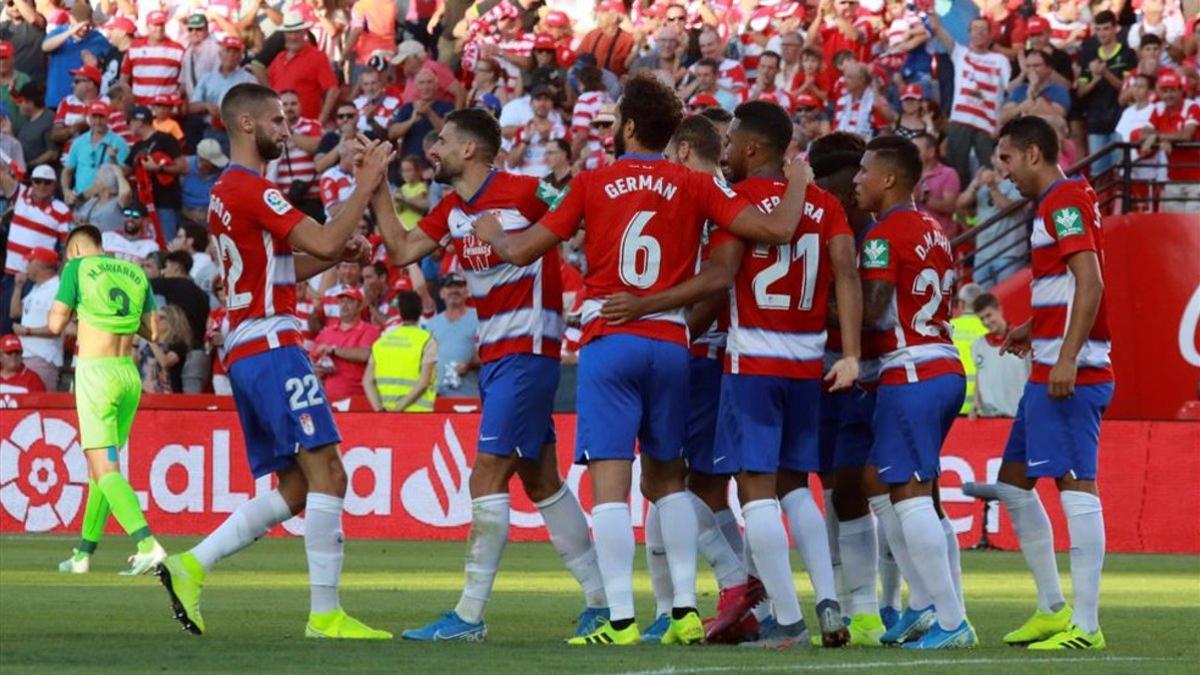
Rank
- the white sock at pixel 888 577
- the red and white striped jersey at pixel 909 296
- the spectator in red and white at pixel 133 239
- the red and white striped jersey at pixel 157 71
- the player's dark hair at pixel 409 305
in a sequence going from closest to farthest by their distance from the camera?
the red and white striped jersey at pixel 909 296, the white sock at pixel 888 577, the player's dark hair at pixel 409 305, the spectator in red and white at pixel 133 239, the red and white striped jersey at pixel 157 71

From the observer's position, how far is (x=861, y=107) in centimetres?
2439

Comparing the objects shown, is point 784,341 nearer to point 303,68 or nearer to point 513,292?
point 513,292

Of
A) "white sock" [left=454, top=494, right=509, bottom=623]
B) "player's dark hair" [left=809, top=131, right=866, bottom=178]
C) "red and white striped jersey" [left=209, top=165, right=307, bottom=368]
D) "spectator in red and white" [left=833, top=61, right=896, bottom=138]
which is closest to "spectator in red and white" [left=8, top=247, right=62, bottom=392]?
"spectator in red and white" [left=833, top=61, right=896, bottom=138]

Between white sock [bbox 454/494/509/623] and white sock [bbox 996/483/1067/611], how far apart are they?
2451 mm

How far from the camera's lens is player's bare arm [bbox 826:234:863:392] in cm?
1048

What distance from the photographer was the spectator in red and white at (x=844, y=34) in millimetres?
25812

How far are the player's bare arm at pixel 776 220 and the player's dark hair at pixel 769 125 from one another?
37 centimetres

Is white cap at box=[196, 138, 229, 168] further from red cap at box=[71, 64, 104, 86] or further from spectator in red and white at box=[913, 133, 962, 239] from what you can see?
spectator in red and white at box=[913, 133, 962, 239]

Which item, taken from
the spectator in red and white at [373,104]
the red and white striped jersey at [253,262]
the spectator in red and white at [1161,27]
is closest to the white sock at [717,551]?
the red and white striped jersey at [253,262]

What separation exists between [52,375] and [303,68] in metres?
5.07

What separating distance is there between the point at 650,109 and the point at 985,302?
36.9 feet

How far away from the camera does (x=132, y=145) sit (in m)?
27.5

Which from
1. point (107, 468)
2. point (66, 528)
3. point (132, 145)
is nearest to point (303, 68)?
point (132, 145)

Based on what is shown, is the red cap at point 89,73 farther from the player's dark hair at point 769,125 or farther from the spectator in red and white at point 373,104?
the player's dark hair at point 769,125
